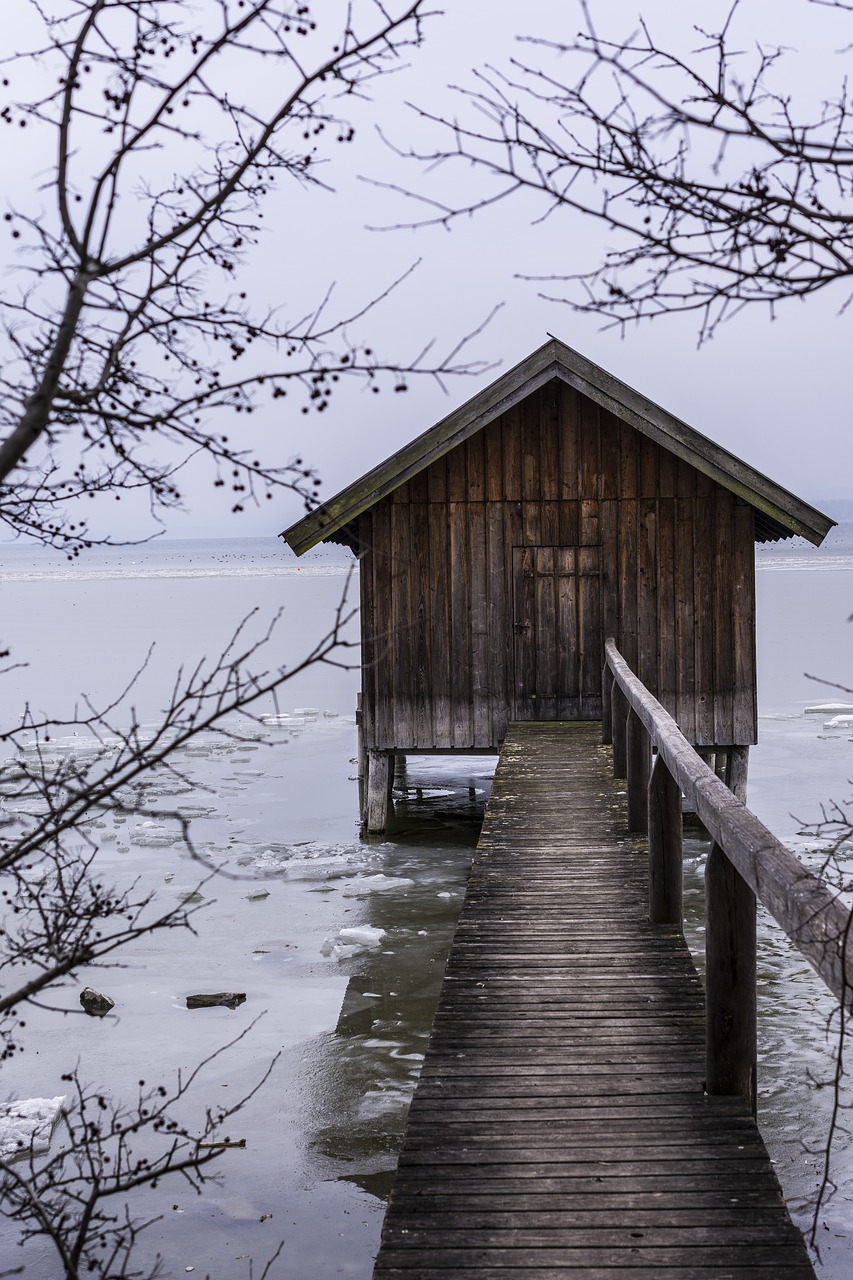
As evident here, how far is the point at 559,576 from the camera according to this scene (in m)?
13.0

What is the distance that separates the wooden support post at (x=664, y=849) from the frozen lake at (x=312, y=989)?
137cm

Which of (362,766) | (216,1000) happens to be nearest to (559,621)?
(362,766)

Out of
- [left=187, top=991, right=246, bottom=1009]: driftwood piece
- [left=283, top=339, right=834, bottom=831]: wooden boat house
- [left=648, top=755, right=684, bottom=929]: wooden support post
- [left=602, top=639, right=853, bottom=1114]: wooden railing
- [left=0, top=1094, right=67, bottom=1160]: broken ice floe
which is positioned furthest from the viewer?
[left=283, top=339, right=834, bottom=831]: wooden boat house

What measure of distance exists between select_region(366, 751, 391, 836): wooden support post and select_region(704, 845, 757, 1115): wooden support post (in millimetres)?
9749

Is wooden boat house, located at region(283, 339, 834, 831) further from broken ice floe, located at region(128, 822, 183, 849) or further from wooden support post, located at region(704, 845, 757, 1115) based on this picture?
wooden support post, located at region(704, 845, 757, 1115)

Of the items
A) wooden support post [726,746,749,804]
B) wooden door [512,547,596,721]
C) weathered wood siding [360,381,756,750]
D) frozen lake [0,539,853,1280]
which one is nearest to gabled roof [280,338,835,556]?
weathered wood siding [360,381,756,750]

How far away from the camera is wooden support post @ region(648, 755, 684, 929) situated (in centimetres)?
582

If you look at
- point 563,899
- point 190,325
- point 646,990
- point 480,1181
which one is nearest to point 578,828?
point 563,899

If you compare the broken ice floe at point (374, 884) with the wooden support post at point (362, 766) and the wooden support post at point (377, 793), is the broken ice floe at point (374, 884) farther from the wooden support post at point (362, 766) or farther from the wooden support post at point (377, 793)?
the wooden support post at point (362, 766)

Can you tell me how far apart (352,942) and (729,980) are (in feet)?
20.6

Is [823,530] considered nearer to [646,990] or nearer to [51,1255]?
[646,990]

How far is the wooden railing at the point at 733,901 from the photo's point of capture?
2.68 metres

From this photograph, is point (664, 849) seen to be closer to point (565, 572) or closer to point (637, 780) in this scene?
point (637, 780)

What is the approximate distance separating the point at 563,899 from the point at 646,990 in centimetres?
152
